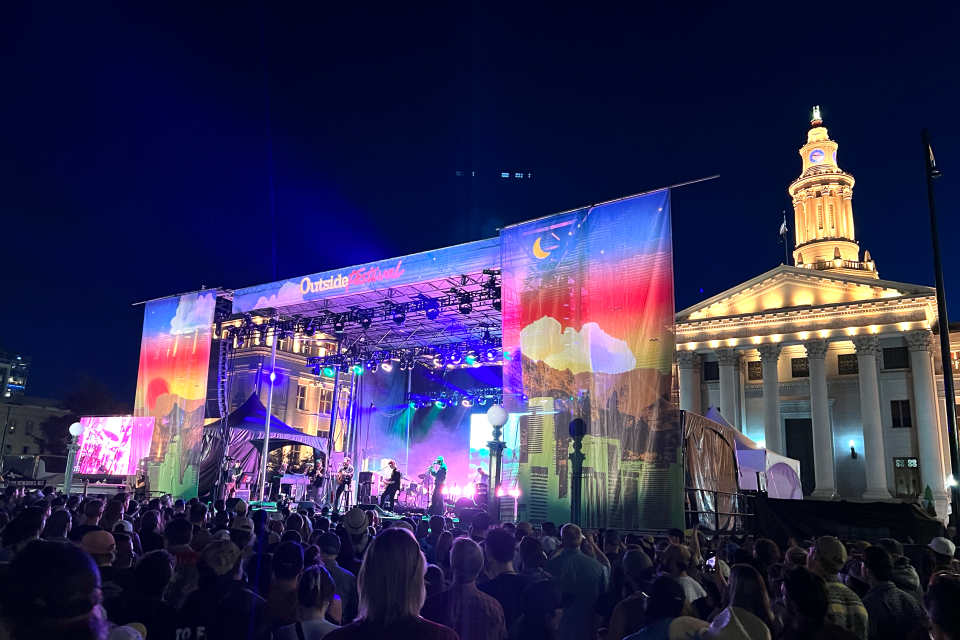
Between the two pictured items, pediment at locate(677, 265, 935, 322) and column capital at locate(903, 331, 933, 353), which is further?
pediment at locate(677, 265, 935, 322)

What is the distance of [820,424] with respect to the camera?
40.0 m

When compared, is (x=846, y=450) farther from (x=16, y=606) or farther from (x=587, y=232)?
(x=16, y=606)

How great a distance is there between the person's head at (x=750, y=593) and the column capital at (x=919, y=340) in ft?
140

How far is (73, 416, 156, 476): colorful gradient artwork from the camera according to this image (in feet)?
79.9

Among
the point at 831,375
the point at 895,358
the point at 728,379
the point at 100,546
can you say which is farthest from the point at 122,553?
the point at 831,375

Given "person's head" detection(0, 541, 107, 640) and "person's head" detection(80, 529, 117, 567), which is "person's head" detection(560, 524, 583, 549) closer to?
"person's head" detection(80, 529, 117, 567)

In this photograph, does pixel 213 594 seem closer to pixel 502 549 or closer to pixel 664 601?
pixel 502 549

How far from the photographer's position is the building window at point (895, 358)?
1646 inches

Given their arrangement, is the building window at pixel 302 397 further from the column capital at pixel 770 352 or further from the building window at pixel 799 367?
the building window at pixel 799 367

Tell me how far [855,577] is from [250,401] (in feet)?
74.7

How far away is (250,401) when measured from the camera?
25.3m

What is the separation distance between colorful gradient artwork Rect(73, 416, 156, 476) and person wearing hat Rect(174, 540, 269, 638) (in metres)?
22.6

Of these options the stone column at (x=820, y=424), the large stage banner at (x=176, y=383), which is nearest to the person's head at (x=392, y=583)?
the large stage banner at (x=176, y=383)

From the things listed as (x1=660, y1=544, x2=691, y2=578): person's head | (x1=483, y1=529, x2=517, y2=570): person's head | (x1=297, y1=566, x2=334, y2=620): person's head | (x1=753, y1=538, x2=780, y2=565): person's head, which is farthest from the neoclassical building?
(x1=297, y1=566, x2=334, y2=620): person's head
